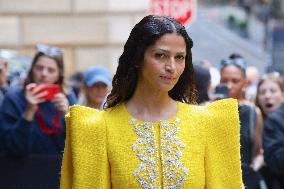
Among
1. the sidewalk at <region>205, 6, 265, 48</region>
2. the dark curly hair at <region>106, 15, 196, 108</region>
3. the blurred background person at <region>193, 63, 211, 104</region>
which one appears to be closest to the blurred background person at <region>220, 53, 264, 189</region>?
the blurred background person at <region>193, 63, 211, 104</region>

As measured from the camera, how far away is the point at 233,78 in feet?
26.5

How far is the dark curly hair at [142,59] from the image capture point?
13.1 feet

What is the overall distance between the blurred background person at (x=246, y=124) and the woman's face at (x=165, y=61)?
8.27ft

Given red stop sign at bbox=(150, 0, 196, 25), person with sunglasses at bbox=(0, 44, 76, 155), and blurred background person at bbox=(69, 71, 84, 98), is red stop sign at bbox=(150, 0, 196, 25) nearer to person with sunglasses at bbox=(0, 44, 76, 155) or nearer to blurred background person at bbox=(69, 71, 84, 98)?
person with sunglasses at bbox=(0, 44, 76, 155)

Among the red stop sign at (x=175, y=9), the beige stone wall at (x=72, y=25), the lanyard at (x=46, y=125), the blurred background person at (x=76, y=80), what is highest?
the red stop sign at (x=175, y=9)

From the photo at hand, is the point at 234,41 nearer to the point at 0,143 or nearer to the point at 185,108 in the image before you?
the point at 0,143

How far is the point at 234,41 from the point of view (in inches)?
1578

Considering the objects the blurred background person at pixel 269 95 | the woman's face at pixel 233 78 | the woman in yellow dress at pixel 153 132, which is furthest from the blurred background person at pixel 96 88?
the woman in yellow dress at pixel 153 132

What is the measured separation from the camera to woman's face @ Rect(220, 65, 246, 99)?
7.84 metres

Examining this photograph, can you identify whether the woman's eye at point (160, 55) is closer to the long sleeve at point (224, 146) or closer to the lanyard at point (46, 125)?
the long sleeve at point (224, 146)

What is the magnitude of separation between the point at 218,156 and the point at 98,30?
10553 millimetres

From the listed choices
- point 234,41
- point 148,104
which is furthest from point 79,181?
point 234,41

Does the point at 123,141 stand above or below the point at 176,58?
below

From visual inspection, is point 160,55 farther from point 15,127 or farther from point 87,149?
point 15,127
